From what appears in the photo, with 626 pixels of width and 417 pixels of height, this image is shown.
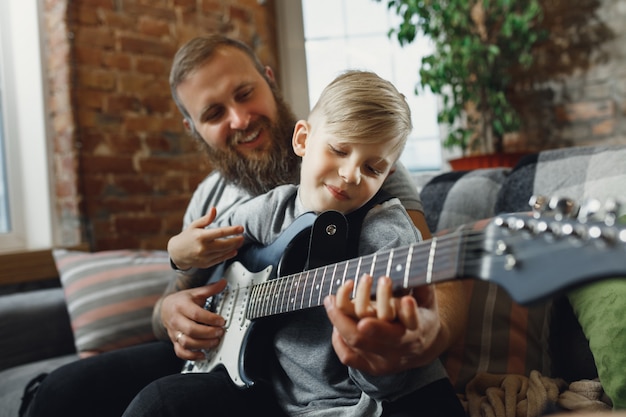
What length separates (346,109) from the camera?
82 centimetres

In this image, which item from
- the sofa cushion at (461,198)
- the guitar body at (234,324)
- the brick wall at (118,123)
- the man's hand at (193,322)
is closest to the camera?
the guitar body at (234,324)

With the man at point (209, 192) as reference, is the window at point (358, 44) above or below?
above

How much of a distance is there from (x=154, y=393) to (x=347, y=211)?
1.37ft

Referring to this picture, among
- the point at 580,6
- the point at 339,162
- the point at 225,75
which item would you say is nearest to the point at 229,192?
the point at 225,75

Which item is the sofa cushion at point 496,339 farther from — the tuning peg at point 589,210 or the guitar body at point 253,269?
the tuning peg at point 589,210

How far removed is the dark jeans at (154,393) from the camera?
0.82 metres

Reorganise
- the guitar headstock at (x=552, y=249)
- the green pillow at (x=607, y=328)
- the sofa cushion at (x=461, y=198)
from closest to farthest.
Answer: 1. the guitar headstock at (x=552, y=249)
2. the green pillow at (x=607, y=328)
3. the sofa cushion at (x=461, y=198)

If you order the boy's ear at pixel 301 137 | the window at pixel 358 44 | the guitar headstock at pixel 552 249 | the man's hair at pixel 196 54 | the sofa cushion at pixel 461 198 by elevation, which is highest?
the window at pixel 358 44

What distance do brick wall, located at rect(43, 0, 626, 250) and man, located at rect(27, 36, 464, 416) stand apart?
3.33 feet

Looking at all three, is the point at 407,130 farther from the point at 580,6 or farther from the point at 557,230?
the point at 580,6

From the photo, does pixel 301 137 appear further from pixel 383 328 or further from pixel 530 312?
pixel 530 312

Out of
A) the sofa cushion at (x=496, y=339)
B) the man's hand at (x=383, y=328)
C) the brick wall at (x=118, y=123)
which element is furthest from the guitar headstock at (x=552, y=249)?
the brick wall at (x=118, y=123)

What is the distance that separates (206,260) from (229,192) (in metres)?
0.30

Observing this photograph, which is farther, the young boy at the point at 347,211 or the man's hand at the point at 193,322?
the man's hand at the point at 193,322
